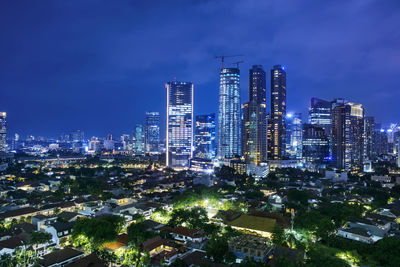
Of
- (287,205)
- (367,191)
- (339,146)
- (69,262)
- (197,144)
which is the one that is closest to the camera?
(69,262)

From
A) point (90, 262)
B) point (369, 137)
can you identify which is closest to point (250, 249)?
point (90, 262)

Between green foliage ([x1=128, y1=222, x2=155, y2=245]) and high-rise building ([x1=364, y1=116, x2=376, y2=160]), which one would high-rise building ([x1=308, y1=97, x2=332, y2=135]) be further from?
green foliage ([x1=128, y1=222, x2=155, y2=245])

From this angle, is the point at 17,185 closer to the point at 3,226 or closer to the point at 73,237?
the point at 3,226

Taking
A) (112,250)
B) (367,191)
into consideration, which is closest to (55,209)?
(112,250)

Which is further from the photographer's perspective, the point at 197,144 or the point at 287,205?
the point at 197,144

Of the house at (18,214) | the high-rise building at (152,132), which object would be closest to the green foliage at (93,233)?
the house at (18,214)

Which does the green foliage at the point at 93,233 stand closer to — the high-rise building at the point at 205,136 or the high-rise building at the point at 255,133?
the high-rise building at the point at 255,133

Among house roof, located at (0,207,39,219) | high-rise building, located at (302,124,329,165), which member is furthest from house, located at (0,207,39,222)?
high-rise building, located at (302,124,329,165)
